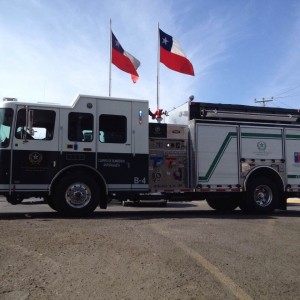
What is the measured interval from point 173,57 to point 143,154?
648cm

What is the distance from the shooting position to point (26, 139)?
11.0 meters

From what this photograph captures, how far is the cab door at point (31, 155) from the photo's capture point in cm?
1098

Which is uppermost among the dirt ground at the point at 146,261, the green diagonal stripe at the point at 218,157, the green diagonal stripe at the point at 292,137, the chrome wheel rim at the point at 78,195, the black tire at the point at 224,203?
the green diagonal stripe at the point at 292,137

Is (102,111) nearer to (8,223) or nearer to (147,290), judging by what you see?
(8,223)

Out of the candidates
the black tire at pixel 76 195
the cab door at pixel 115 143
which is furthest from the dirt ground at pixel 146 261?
the cab door at pixel 115 143

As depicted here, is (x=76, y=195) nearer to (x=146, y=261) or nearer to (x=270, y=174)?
(x=146, y=261)

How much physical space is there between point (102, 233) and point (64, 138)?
146 inches

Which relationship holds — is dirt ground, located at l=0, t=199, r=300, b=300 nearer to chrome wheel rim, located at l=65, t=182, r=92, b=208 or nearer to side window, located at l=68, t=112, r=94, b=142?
chrome wheel rim, located at l=65, t=182, r=92, b=208

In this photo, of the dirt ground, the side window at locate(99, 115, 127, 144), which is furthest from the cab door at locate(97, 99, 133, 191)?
the dirt ground

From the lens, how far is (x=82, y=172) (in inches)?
448

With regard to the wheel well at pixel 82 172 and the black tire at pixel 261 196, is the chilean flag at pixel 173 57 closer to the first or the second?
the black tire at pixel 261 196

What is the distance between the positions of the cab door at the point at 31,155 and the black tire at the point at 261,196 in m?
5.70

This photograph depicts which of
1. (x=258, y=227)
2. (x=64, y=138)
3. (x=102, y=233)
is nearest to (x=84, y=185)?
(x=64, y=138)

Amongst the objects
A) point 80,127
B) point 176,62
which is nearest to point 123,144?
point 80,127
